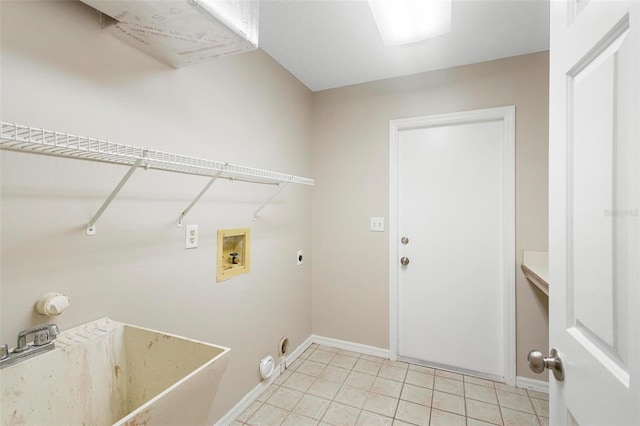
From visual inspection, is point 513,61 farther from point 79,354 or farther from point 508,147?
point 79,354

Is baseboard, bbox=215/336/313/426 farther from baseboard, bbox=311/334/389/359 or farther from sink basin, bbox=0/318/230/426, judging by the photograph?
sink basin, bbox=0/318/230/426

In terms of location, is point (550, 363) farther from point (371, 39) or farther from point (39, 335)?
point (371, 39)

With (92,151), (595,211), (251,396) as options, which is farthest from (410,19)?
(251,396)

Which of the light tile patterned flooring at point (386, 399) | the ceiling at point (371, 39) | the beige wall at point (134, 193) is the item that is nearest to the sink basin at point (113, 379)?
the beige wall at point (134, 193)

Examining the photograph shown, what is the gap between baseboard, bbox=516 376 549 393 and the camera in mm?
2078

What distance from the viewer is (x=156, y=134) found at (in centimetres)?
133

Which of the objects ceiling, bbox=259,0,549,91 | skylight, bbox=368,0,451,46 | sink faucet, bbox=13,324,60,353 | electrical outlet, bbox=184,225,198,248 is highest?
ceiling, bbox=259,0,549,91

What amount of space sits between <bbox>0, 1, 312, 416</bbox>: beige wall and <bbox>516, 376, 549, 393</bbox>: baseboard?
1868 millimetres

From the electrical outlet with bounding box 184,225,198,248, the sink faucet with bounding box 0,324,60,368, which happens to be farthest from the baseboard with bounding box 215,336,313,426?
the sink faucet with bounding box 0,324,60,368

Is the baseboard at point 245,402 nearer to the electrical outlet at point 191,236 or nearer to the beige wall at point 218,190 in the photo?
the beige wall at point 218,190

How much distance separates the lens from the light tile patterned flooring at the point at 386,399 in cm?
180

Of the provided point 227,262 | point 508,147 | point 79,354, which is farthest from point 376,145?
point 79,354

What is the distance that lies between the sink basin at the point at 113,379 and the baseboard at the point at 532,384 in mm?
2285

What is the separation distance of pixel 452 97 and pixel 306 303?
223 cm
